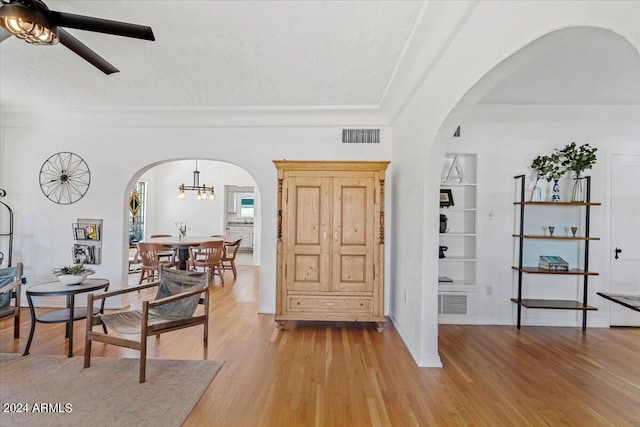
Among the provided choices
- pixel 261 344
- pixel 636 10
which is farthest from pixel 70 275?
pixel 636 10

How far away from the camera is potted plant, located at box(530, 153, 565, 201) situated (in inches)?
159

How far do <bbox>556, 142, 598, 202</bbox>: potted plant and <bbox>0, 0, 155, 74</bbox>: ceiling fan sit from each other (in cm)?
463

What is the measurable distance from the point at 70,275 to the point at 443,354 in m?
3.99

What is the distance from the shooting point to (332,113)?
14.8 feet

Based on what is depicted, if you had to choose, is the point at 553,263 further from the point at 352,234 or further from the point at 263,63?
the point at 263,63

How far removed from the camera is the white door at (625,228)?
13.8 ft

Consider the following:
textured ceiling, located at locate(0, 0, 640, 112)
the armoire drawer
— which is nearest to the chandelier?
textured ceiling, located at locate(0, 0, 640, 112)

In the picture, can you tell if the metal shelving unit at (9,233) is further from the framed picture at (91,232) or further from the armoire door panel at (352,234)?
the armoire door panel at (352,234)

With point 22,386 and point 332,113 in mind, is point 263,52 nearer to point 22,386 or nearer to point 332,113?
point 332,113

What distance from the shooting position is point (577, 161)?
3.96 metres

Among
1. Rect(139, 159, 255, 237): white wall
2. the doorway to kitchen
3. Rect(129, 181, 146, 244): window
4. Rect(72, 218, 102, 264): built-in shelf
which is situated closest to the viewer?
Rect(72, 218, 102, 264): built-in shelf

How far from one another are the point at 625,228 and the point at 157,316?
5755 millimetres

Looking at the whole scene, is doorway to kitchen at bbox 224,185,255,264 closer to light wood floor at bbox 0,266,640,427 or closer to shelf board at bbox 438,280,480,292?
light wood floor at bbox 0,266,640,427

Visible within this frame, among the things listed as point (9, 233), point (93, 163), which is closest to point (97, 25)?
point (93, 163)
